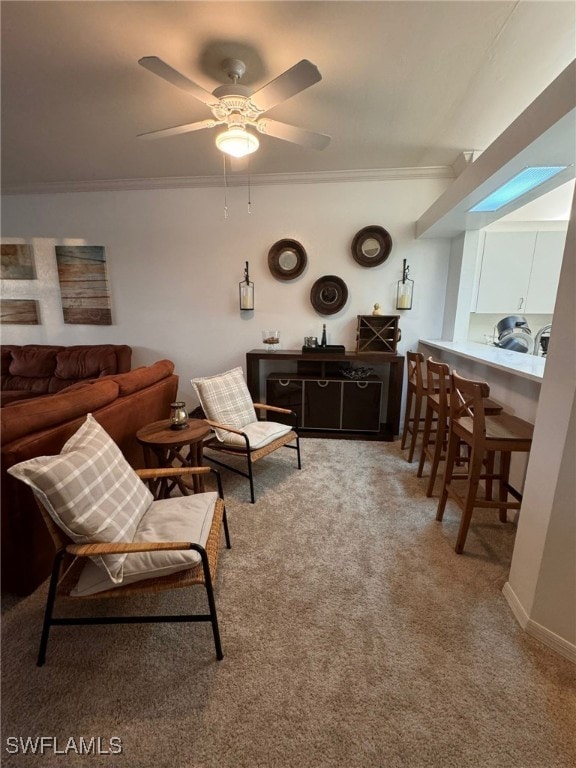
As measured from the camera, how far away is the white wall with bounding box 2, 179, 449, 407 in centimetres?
341

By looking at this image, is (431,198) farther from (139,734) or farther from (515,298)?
(139,734)

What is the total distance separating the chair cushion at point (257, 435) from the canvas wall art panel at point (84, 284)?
262cm

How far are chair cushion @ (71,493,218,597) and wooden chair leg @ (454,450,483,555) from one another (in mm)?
1354

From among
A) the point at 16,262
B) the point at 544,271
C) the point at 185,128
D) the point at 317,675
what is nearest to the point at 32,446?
the point at 317,675

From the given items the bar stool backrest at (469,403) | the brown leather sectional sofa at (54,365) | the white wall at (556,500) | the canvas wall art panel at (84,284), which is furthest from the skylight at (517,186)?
the canvas wall art panel at (84,284)

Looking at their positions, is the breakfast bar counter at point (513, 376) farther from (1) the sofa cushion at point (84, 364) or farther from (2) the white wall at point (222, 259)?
(1) the sofa cushion at point (84, 364)

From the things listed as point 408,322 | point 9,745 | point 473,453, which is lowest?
point 9,745

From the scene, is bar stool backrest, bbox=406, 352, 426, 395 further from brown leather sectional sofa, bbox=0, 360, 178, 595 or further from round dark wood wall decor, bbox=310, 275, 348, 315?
brown leather sectional sofa, bbox=0, 360, 178, 595

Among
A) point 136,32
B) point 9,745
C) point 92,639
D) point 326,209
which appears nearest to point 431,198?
point 326,209

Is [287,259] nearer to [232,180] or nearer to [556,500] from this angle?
[232,180]

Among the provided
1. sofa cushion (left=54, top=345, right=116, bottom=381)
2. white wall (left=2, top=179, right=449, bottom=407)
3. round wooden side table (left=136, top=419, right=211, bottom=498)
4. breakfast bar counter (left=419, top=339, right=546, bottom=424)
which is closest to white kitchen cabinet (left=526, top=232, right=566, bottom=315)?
white wall (left=2, top=179, right=449, bottom=407)

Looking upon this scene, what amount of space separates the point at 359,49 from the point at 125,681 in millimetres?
3124

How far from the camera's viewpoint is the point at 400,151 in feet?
9.25

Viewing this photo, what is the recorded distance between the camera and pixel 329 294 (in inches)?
140
